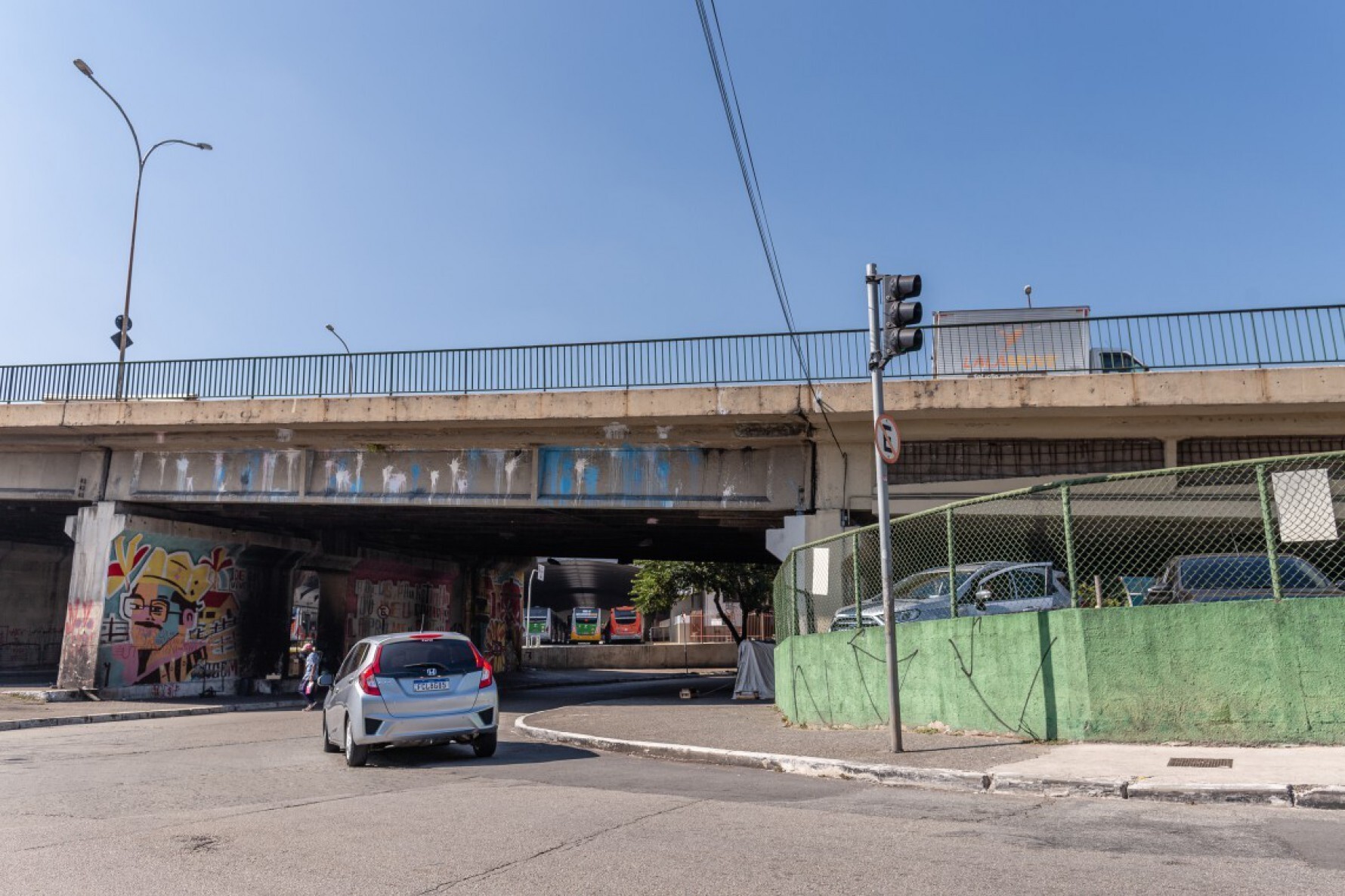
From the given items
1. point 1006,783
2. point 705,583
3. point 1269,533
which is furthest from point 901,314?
point 705,583

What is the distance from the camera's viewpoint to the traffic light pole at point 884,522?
10633mm

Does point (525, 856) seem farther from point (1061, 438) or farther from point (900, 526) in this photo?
point (1061, 438)

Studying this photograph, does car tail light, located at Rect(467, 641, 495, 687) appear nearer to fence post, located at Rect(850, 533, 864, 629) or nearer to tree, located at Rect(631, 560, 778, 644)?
fence post, located at Rect(850, 533, 864, 629)

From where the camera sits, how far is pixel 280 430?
22.6 metres

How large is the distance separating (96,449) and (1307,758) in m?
24.8

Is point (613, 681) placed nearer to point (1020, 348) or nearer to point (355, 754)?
point (1020, 348)

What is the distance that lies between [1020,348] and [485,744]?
12022 mm

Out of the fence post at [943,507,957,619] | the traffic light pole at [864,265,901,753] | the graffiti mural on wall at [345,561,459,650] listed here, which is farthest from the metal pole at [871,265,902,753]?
the graffiti mural on wall at [345,561,459,650]

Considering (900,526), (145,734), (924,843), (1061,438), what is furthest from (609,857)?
(1061,438)

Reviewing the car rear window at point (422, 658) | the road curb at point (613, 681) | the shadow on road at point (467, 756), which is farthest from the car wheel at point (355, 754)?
the road curb at point (613, 681)

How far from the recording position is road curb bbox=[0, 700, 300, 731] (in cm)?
1869

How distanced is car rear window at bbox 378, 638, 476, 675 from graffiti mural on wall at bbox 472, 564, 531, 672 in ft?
93.0

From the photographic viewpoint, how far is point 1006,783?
8.40m

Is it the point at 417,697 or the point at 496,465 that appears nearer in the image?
the point at 417,697
